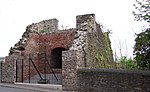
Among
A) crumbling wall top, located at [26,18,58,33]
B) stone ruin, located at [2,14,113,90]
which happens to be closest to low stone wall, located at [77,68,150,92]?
stone ruin, located at [2,14,113,90]

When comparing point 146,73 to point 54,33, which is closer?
point 146,73

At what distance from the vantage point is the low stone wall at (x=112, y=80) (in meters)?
13.6

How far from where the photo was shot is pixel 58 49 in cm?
2609

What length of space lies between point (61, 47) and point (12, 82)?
565 cm

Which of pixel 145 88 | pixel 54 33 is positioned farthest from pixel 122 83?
pixel 54 33

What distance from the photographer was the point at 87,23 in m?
20.0

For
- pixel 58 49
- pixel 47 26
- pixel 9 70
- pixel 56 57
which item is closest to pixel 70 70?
pixel 9 70

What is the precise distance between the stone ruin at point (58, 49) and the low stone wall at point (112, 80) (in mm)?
730

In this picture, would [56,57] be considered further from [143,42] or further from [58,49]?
[143,42]

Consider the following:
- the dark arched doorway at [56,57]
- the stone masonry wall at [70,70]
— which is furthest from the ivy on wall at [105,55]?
the dark arched doorway at [56,57]

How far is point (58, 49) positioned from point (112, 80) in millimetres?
11721

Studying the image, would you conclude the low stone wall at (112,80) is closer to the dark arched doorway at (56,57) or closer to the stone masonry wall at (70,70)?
the stone masonry wall at (70,70)

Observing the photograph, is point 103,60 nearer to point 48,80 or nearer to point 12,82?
point 48,80

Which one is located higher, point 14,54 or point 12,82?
point 14,54
